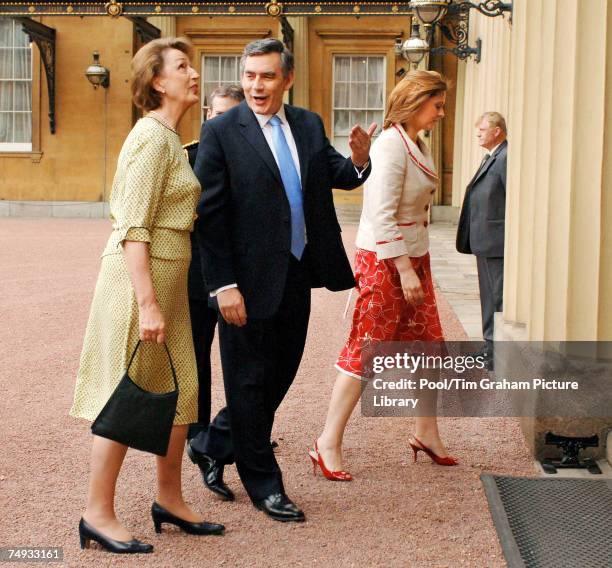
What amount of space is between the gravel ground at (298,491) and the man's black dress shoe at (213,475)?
4 cm

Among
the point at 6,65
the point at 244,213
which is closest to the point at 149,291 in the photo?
the point at 244,213

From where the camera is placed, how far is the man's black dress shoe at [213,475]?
445 cm

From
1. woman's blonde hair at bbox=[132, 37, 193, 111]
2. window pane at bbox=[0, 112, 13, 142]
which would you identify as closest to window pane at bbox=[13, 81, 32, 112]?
window pane at bbox=[0, 112, 13, 142]

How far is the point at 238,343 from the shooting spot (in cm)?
421

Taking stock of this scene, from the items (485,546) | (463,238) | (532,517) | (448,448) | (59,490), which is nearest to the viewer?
(485,546)

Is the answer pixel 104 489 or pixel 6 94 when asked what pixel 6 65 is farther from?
pixel 104 489

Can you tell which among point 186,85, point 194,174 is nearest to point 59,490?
point 194,174

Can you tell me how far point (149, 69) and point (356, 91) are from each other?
2112 cm

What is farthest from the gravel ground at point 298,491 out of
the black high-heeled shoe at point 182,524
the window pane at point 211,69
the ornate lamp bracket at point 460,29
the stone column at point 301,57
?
the window pane at point 211,69

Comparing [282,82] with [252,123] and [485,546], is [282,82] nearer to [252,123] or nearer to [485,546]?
[252,123]

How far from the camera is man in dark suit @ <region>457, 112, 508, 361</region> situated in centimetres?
728

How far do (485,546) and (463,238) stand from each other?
408cm

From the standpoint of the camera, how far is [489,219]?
730 centimetres

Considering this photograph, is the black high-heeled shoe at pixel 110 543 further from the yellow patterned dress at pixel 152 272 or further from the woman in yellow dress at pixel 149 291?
the yellow patterned dress at pixel 152 272
